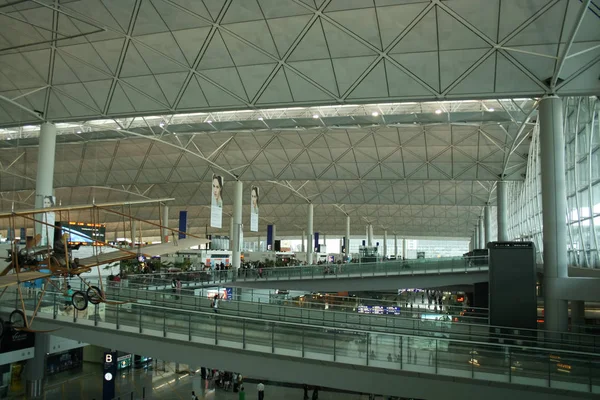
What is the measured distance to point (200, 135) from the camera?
44219mm

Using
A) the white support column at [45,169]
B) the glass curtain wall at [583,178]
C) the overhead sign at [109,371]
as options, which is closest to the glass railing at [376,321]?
the overhead sign at [109,371]

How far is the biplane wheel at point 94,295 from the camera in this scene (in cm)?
1998

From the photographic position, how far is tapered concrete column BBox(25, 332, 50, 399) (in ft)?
85.6

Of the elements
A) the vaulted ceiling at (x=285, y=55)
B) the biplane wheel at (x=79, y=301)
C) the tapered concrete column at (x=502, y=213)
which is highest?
the vaulted ceiling at (x=285, y=55)

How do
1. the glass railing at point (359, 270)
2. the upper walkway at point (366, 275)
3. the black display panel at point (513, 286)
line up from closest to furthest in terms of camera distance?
the black display panel at point (513, 286), the glass railing at point (359, 270), the upper walkway at point (366, 275)

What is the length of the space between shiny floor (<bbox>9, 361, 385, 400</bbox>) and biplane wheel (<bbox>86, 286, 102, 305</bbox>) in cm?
914

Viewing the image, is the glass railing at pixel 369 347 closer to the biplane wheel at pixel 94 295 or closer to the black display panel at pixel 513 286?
the biplane wheel at pixel 94 295

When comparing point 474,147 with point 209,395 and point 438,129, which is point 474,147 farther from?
point 209,395

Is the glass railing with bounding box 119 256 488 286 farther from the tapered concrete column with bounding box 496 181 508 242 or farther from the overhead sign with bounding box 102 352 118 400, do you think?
the overhead sign with bounding box 102 352 118 400

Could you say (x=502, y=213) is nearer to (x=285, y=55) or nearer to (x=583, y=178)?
(x=583, y=178)

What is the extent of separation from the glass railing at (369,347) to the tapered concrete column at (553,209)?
7559mm

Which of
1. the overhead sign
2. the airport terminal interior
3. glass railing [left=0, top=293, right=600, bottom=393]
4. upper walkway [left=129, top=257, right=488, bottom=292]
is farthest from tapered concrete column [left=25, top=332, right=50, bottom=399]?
upper walkway [left=129, top=257, right=488, bottom=292]

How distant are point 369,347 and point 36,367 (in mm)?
20666

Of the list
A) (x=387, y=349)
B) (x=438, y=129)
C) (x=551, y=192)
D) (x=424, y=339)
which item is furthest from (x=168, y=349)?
(x=438, y=129)
